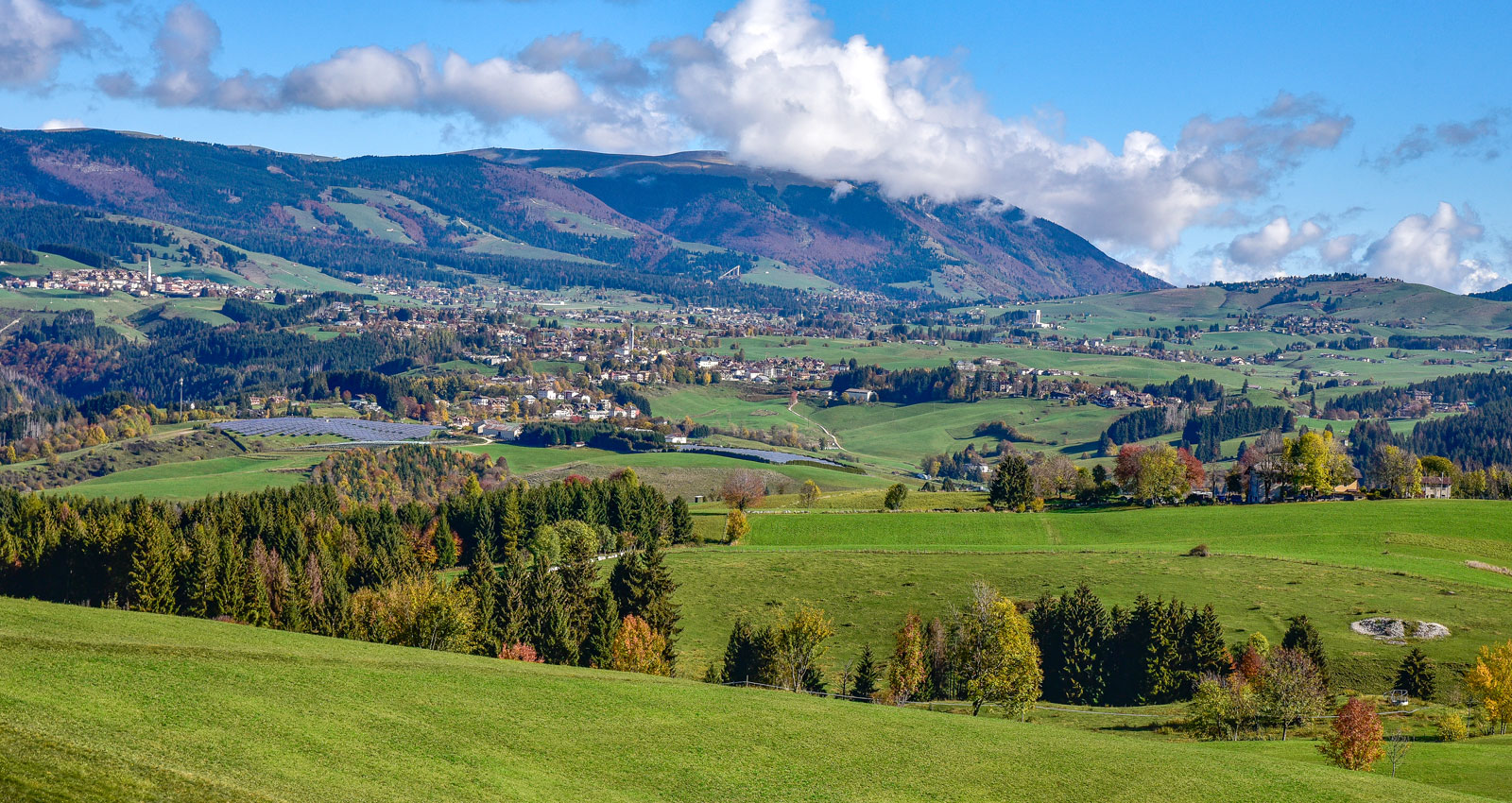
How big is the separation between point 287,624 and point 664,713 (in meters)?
39.7

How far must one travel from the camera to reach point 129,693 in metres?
36.8

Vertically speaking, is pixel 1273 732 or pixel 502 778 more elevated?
pixel 502 778

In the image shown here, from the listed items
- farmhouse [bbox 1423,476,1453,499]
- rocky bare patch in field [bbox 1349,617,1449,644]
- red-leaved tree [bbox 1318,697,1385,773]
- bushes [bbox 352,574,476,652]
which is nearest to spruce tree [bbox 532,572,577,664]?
bushes [bbox 352,574,476,652]

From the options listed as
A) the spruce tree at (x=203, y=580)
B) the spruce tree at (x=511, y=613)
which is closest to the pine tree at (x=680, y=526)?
the spruce tree at (x=511, y=613)

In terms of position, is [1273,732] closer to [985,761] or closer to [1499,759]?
[1499,759]

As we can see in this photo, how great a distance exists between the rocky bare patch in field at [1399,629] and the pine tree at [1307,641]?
409 centimetres

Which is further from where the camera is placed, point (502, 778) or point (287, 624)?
point (287, 624)

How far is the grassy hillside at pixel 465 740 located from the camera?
104 feet

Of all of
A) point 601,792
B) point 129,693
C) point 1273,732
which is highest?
point 129,693

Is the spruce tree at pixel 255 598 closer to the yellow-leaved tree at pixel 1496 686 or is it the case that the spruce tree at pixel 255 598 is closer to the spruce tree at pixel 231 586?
the spruce tree at pixel 231 586

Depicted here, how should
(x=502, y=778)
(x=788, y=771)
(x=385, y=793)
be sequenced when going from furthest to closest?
(x=788, y=771) < (x=502, y=778) < (x=385, y=793)

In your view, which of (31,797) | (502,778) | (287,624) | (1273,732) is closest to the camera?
(31,797)

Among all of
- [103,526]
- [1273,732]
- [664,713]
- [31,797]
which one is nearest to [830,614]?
[1273,732]

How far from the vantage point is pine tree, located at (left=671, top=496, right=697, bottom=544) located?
130m
